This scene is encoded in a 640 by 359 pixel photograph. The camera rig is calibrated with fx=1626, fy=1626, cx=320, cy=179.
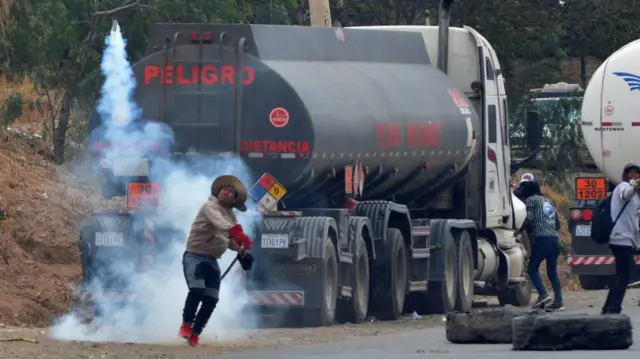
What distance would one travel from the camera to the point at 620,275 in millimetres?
17531

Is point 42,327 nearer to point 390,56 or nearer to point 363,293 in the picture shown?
point 363,293

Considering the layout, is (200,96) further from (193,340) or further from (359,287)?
(193,340)

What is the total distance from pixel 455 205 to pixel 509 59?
34.7 ft

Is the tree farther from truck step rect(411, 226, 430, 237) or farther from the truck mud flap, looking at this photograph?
the truck mud flap

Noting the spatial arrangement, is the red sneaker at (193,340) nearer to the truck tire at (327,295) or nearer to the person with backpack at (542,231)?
the truck tire at (327,295)

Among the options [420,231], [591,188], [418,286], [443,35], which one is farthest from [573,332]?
[591,188]

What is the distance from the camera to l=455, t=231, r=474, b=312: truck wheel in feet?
70.1

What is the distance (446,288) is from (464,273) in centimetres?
85

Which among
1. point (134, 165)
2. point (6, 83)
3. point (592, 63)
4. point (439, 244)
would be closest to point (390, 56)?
point (439, 244)

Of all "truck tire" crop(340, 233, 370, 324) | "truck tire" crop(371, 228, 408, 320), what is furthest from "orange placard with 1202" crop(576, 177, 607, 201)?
"truck tire" crop(340, 233, 370, 324)

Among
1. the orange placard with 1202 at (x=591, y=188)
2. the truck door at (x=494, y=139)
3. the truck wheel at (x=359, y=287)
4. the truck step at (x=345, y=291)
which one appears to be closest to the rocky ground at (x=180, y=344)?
the truck wheel at (x=359, y=287)

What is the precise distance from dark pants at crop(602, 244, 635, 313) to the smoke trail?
12.8 ft

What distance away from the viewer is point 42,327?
17.6 m

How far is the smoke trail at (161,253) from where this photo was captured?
627 inches
